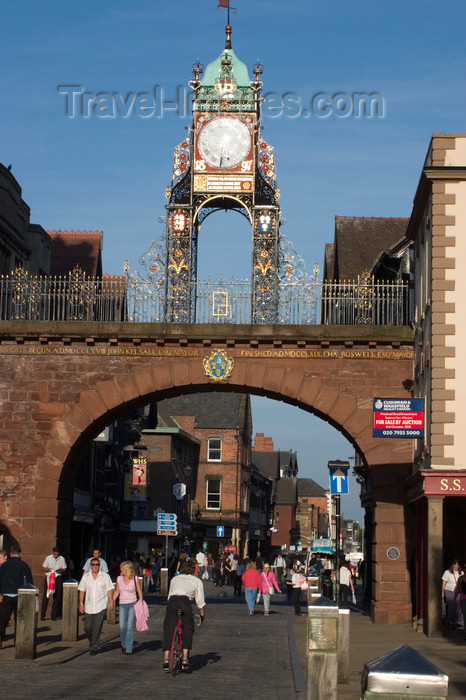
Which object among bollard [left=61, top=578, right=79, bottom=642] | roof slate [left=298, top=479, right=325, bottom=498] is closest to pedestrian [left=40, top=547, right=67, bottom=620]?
bollard [left=61, top=578, right=79, bottom=642]

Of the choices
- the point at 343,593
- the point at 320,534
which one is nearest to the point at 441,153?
the point at 343,593

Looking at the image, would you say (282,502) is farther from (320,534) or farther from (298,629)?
(298,629)

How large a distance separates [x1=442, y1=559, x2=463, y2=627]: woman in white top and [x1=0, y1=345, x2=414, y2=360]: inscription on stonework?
238 inches

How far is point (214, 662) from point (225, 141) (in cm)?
1691

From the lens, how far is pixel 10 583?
733 inches

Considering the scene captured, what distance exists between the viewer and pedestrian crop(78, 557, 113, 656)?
59.3 feet

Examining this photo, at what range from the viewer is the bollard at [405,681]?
18.1 feet

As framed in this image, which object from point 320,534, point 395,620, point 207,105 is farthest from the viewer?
point 320,534

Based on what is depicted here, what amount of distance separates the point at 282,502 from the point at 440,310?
9826 centimetres

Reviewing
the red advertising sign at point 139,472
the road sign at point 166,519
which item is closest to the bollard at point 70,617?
the road sign at point 166,519

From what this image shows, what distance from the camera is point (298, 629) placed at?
2455cm

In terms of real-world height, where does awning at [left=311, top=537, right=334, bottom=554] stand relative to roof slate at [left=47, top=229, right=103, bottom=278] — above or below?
below

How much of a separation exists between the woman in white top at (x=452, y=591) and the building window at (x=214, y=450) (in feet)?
185

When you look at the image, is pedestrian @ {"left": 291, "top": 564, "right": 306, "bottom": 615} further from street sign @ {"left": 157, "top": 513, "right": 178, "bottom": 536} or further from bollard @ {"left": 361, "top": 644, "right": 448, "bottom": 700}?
bollard @ {"left": 361, "top": 644, "right": 448, "bottom": 700}
